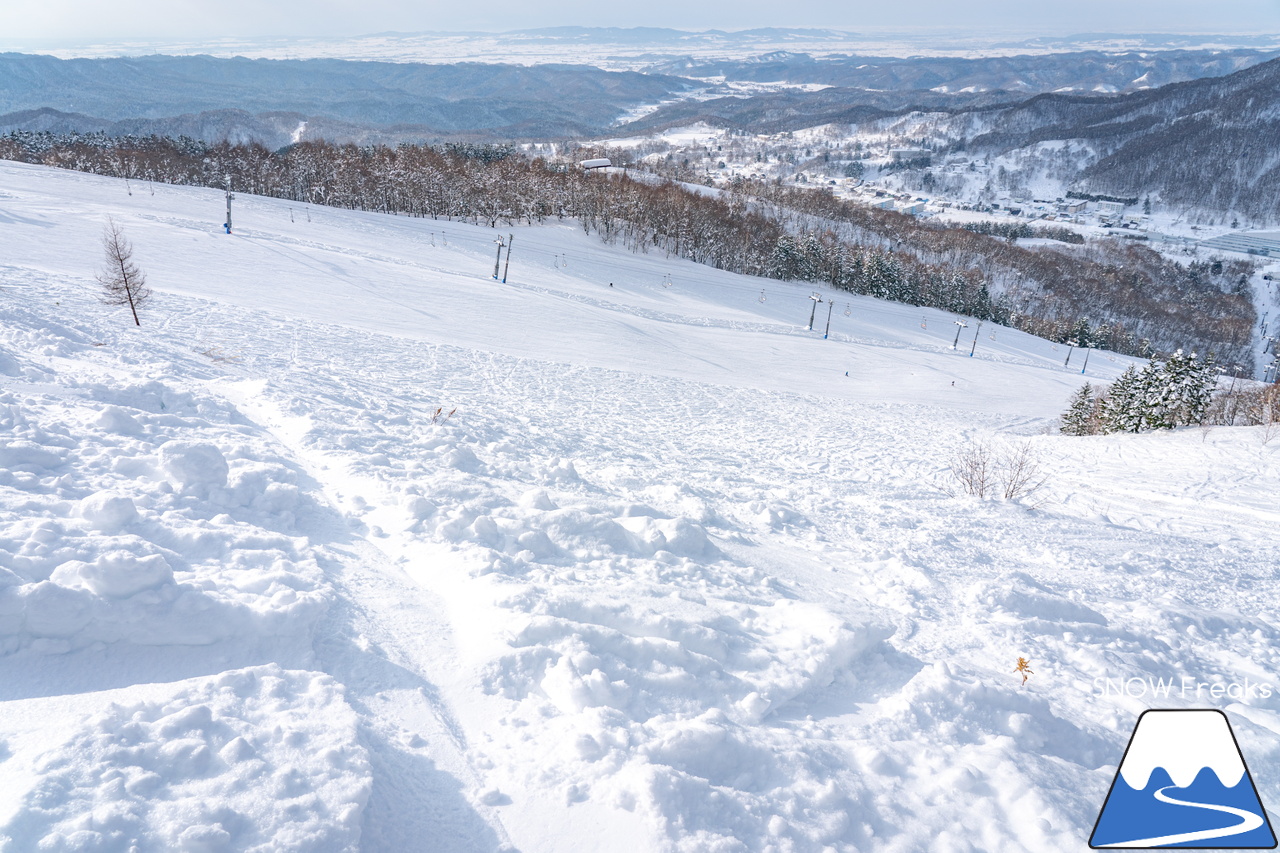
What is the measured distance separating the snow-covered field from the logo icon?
1.60ft

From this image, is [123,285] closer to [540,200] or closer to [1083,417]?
[1083,417]

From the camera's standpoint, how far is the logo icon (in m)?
3.97

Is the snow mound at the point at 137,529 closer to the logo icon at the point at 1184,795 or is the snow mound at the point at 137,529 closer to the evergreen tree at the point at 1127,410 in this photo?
the logo icon at the point at 1184,795

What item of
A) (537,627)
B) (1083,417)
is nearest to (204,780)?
(537,627)

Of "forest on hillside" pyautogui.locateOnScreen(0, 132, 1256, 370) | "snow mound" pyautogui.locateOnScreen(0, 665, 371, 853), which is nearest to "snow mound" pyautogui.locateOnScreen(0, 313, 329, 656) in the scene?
"snow mound" pyautogui.locateOnScreen(0, 665, 371, 853)

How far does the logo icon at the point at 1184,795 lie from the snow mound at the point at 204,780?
5.02 m

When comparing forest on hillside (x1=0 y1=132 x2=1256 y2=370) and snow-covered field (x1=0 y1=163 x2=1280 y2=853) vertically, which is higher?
forest on hillside (x1=0 y1=132 x2=1256 y2=370)

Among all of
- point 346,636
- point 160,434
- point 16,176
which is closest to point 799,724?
point 346,636

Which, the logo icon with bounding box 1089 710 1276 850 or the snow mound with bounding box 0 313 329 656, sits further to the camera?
the snow mound with bounding box 0 313 329 656

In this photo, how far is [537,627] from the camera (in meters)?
6.01

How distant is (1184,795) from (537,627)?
5003 millimetres

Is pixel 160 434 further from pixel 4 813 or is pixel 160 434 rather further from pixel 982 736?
pixel 982 736

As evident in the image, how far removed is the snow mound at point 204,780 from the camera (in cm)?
332

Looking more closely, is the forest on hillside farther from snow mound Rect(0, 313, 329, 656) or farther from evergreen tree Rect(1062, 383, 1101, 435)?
snow mound Rect(0, 313, 329, 656)
